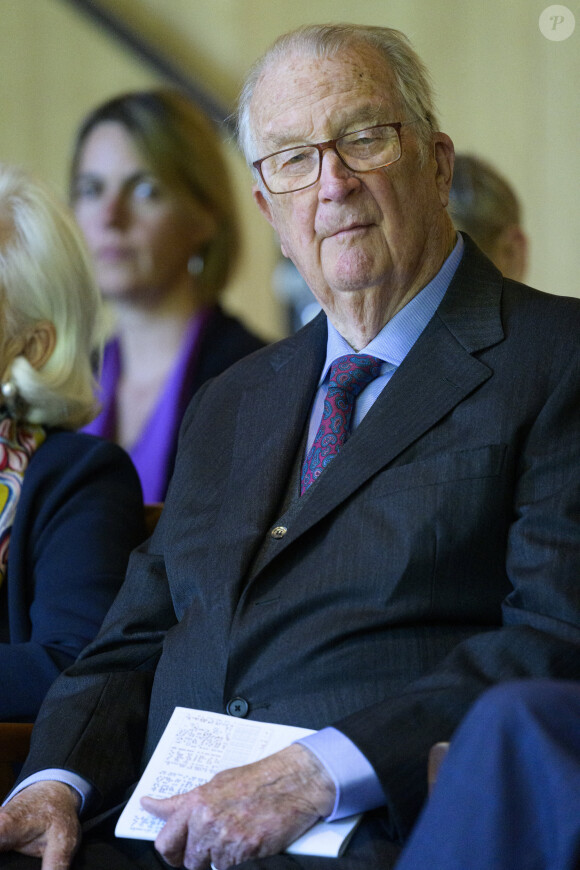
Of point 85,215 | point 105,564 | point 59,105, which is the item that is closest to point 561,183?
point 85,215

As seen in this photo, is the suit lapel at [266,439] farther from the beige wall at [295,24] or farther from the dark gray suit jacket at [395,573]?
the beige wall at [295,24]

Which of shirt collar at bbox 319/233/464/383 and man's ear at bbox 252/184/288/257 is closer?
shirt collar at bbox 319/233/464/383

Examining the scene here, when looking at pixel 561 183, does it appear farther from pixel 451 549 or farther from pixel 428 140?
pixel 451 549

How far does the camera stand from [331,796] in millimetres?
1301

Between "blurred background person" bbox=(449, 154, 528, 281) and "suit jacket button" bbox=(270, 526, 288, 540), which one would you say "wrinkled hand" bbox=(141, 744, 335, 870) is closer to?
"suit jacket button" bbox=(270, 526, 288, 540)

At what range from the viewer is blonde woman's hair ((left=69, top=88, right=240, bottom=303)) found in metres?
3.85

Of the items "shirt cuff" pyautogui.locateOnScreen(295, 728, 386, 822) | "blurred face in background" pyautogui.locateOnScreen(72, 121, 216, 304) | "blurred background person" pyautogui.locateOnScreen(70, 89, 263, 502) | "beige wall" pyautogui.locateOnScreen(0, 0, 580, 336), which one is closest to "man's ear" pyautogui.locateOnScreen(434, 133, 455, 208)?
"shirt cuff" pyautogui.locateOnScreen(295, 728, 386, 822)

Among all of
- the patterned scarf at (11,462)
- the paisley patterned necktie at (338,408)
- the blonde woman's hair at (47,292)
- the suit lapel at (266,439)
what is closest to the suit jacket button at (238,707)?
the suit lapel at (266,439)

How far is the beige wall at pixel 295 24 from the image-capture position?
3588mm

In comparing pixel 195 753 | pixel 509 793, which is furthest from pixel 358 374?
pixel 509 793

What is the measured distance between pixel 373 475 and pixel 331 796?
0.48m

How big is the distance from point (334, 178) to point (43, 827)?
1114mm

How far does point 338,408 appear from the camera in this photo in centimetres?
175

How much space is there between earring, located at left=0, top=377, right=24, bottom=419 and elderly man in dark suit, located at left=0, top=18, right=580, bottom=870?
54 centimetres
